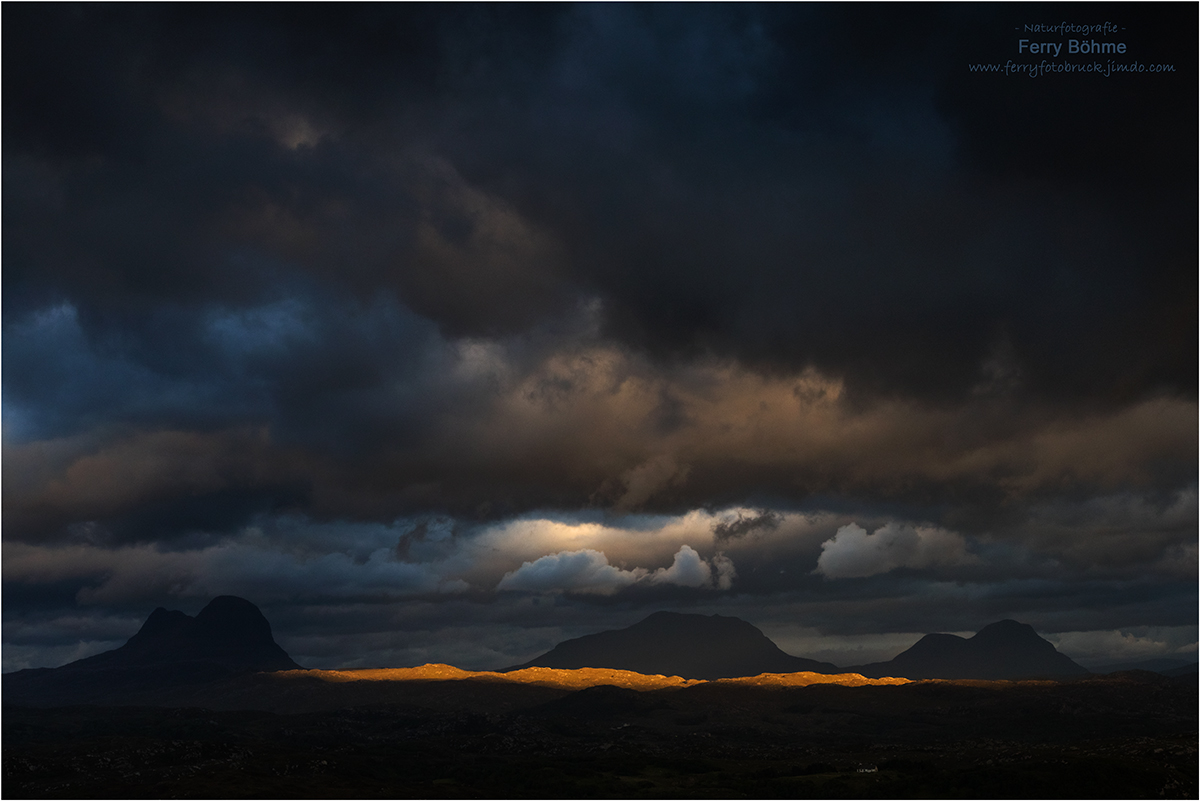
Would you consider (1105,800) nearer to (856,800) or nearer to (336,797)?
(856,800)

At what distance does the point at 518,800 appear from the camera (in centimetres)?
19512

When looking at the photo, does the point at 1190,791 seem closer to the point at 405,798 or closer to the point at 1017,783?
the point at 1017,783

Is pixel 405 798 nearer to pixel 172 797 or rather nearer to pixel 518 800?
pixel 518 800

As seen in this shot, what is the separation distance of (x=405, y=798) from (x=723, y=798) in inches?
2687

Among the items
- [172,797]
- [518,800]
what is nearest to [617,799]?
[518,800]

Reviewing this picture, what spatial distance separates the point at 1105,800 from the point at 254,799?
571 ft

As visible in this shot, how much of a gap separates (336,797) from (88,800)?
54487 mm

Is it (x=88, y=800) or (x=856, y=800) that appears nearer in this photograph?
(x=856, y=800)

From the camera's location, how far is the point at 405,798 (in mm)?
198500

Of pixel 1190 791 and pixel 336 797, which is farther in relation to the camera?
pixel 336 797

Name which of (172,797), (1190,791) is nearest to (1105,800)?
(1190,791)

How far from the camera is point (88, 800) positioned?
652 feet

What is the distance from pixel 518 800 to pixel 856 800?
2748 inches

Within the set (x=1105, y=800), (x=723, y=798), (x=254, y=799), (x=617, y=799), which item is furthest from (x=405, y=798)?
(x=1105, y=800)
